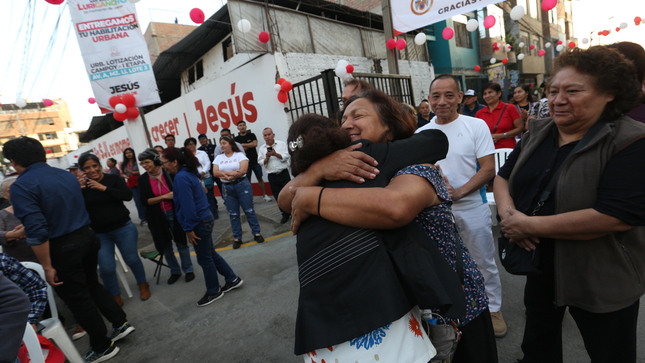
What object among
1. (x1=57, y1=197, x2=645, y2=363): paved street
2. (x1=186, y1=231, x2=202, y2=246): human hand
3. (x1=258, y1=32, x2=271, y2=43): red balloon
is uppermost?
(x1=258, y1=32, x2=271, y2=43): red balloon

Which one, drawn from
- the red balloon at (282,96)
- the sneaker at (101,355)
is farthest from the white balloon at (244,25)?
the sneaker at (101,355)

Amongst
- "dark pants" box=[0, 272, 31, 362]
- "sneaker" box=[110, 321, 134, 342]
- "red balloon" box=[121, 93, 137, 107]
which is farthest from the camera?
"red balloon" box=[121, 93, 137, 107]

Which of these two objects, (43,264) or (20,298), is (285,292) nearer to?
(43,264)

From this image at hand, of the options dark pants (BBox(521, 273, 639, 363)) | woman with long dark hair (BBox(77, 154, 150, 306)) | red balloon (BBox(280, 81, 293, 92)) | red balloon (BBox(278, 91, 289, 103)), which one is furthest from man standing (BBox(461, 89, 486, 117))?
woman with long dark hair (BBox(77, 154, 150, 306))

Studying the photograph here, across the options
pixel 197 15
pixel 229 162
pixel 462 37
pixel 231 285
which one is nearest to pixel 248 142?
pixel 229 162

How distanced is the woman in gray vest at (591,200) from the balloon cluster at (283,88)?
19.0 ft

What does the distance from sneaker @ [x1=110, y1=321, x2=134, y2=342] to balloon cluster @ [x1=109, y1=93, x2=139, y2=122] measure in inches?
156

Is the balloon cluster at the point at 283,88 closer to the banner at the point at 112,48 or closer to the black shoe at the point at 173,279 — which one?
the banner at the point at 112,48

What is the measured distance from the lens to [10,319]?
1.15 metres

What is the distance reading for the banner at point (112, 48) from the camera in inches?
193

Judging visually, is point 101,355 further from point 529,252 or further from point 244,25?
point 244,25

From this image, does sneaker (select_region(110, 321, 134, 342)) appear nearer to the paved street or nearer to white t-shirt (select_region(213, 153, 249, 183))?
the paved street

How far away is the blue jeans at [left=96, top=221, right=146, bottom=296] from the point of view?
3324 mm

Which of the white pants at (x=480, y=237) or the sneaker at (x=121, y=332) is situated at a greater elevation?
the white pants at (x=480, y=237)
